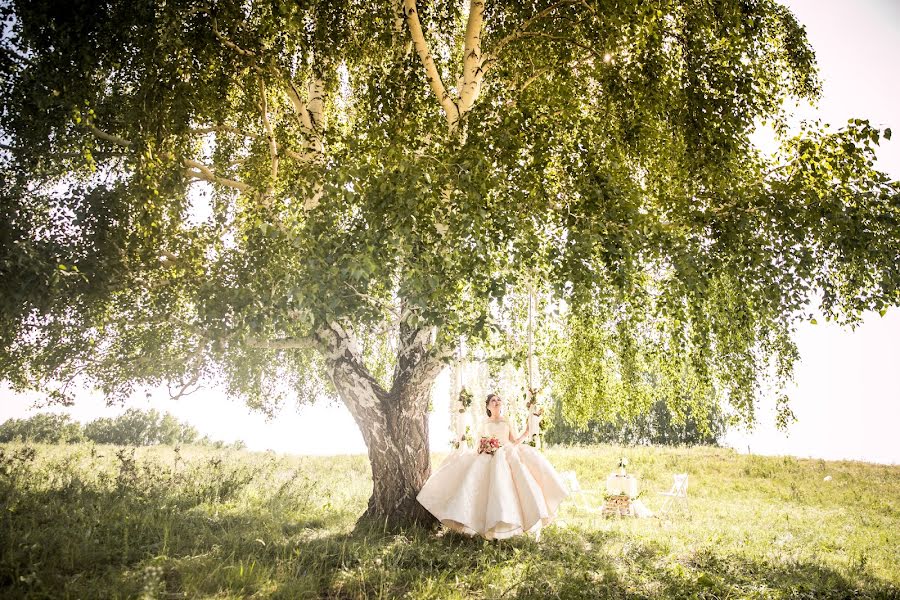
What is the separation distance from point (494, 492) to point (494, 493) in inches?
0.6

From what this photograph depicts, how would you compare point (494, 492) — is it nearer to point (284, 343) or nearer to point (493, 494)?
point (493, 494)

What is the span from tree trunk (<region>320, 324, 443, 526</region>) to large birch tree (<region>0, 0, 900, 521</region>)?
0.12ft

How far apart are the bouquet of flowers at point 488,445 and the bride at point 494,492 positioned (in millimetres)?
16

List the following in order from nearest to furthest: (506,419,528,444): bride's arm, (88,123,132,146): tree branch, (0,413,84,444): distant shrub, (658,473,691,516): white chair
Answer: (88,123,132,146): tree branch, (506,419,528,444): bride's arm, (658,473,691,516): white chair, (0,413,84,444): distant shrub

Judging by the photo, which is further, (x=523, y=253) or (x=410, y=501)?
(x=410, y=501)

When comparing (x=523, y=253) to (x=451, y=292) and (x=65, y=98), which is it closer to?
(x=451, y=292)

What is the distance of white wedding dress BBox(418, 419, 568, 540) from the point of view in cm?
794

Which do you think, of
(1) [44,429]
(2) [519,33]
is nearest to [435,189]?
(2) [519,33]

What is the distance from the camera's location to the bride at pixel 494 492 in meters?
7.94

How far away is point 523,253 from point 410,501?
454 cm

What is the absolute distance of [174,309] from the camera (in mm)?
9422

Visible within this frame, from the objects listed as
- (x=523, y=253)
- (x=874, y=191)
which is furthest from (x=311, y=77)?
(x=874, y=191)

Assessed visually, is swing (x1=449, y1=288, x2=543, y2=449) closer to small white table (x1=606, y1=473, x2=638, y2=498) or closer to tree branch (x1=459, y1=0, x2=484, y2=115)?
tree branch (x1=459, y1=0, x2=484, y2=115)

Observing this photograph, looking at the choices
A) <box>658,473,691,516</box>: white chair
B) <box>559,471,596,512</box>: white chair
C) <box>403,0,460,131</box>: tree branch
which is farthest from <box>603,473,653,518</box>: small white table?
→ <box>403,0,460,131</box>: tree branch
